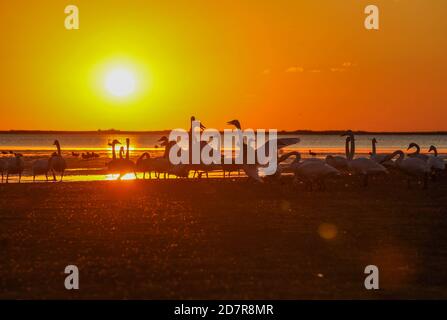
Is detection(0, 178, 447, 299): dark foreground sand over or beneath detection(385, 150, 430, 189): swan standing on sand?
beneath

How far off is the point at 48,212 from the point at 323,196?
948 cm

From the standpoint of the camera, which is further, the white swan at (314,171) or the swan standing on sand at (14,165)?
the swan standing on sand at (14,165)

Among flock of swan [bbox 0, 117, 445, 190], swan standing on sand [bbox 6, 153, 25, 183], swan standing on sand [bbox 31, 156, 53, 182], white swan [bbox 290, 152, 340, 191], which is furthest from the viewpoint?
swan standing on sand [bbox 31, 156, 53, 182]

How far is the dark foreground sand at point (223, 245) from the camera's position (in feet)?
39.8

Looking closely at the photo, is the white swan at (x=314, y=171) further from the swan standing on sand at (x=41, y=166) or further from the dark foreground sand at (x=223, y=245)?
the swan standing on sand at (x=41, y=166)

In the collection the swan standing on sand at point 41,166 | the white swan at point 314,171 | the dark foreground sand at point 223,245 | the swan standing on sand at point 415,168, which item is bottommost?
the dark foreground sand at point 223,245

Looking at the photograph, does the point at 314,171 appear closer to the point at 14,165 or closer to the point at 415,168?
the point at 415,168

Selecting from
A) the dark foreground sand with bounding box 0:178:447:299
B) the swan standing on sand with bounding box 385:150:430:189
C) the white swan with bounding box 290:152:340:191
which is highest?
the swan standing on sand with bounding box 385:150:430:189

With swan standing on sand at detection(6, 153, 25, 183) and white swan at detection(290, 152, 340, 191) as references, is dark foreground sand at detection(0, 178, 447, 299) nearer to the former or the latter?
white swan at detection(290, 152, 340, 191)

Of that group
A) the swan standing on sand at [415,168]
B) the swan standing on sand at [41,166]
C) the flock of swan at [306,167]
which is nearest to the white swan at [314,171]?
the flock of swan at [306,167]

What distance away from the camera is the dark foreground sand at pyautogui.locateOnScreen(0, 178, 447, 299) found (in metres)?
12.1

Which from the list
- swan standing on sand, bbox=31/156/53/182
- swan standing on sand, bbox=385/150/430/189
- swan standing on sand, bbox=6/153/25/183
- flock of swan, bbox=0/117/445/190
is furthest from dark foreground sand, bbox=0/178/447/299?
swan standing on sand, bbox=6/153/25/183
